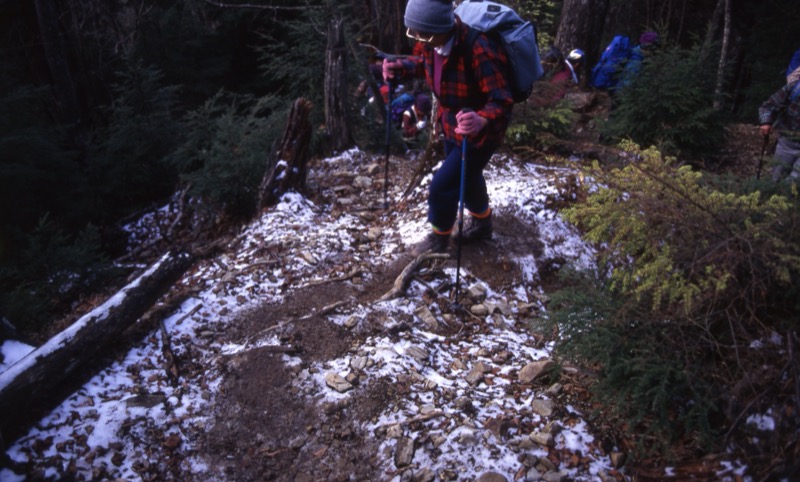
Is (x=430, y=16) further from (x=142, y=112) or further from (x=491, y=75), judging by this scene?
(x=142, y=112)

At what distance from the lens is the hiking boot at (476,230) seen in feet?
16.8

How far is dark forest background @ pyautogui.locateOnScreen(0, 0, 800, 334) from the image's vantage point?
266 inches

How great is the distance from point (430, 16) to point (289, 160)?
131 inches

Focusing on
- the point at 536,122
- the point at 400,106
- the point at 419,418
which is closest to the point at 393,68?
the point at 536,122

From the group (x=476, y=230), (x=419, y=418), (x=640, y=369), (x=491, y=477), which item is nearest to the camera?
(x=640, y=369)

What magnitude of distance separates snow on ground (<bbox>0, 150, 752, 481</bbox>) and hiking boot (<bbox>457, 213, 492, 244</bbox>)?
446mm

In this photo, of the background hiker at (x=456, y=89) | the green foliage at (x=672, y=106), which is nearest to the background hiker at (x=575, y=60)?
the green foliage at (x=672, y=106)

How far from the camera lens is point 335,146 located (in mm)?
8375

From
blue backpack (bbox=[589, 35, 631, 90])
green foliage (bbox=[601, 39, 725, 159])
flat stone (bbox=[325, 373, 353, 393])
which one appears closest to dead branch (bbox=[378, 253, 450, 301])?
flat stone (bbox=[325, 373, 353, 393])

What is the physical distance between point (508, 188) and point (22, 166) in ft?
21.4

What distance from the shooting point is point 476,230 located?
5160mm

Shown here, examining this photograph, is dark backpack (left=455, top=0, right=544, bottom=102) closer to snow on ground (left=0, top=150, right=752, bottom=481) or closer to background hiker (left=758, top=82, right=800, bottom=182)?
snow on ground (left=0, top=150, right=752, bottom=481)

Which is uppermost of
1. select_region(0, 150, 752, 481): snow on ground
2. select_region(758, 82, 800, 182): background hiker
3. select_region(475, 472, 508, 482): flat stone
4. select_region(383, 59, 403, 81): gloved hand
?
select_region(383, 59, 403, 81): gloved hand

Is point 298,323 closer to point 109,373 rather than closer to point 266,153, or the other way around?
point 109,373
